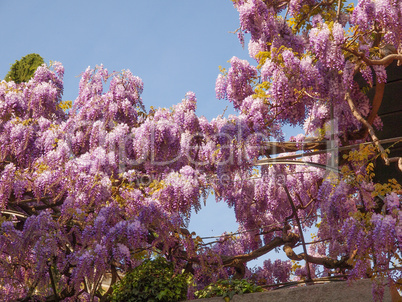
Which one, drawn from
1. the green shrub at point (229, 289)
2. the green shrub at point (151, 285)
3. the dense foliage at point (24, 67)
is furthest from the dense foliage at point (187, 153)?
the dense foliage at point (24, 67)

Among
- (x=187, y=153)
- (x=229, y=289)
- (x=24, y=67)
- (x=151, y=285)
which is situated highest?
(x=24, y=67)

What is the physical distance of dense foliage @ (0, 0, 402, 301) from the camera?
841 centimetres

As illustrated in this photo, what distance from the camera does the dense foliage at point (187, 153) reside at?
8414mm

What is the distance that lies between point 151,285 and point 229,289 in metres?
1.28

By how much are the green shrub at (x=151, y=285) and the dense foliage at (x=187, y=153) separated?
12.1 inches

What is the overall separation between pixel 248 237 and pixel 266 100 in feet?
12.3

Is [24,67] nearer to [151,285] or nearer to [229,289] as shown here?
[151,285]

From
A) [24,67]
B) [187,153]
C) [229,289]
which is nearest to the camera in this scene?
[229,289]

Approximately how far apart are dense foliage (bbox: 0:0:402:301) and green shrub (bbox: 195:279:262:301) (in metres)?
0.95

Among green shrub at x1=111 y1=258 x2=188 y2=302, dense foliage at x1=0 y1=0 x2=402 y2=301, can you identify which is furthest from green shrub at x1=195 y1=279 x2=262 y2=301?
dense foliage at x1=0 y1=0 x2=402 y2=301

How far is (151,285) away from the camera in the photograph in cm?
830

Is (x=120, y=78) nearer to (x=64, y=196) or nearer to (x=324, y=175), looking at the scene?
(x=64, y=196)

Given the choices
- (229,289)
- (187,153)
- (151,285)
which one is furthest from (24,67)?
(229,289)

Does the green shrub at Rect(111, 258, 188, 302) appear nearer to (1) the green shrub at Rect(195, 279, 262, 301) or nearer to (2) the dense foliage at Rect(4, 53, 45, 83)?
(1) the green shrub at Rect(195, 279, 262, 301)
